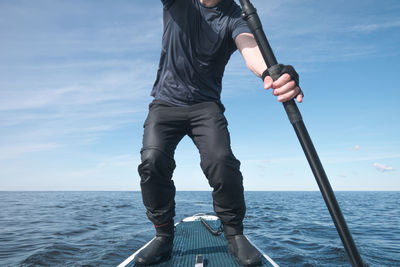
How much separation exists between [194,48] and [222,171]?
1.35m

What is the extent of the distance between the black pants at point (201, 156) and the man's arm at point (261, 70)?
652mm

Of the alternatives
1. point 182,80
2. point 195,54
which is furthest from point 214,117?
point 195,54

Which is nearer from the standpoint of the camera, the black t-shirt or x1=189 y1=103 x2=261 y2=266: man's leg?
x1=189 y1=103 x2=261 y2=266: man's leg

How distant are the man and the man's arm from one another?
0.02m

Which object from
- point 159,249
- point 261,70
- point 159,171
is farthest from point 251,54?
point 159,249

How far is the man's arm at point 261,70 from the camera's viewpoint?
1.26m

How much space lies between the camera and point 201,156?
8.22ft

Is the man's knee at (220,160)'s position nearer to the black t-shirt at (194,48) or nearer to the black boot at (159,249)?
the black t-shirt at (194,48)

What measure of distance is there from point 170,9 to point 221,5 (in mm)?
555

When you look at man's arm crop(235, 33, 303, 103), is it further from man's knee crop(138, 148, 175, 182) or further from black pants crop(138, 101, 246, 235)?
man's knee crop(138, 148, 175, 182)

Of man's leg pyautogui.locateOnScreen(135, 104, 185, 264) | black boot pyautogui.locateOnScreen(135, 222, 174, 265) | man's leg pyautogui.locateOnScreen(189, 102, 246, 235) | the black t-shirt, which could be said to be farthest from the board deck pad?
the black t-shirt

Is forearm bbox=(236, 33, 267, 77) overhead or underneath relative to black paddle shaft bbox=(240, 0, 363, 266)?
overhead

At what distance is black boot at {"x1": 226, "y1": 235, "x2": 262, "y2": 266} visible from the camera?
2.34 meters

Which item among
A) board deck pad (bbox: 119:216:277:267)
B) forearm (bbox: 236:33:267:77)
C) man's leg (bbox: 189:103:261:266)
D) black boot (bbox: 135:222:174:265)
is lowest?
board deck pad (bbox: 119:216:277:267)
